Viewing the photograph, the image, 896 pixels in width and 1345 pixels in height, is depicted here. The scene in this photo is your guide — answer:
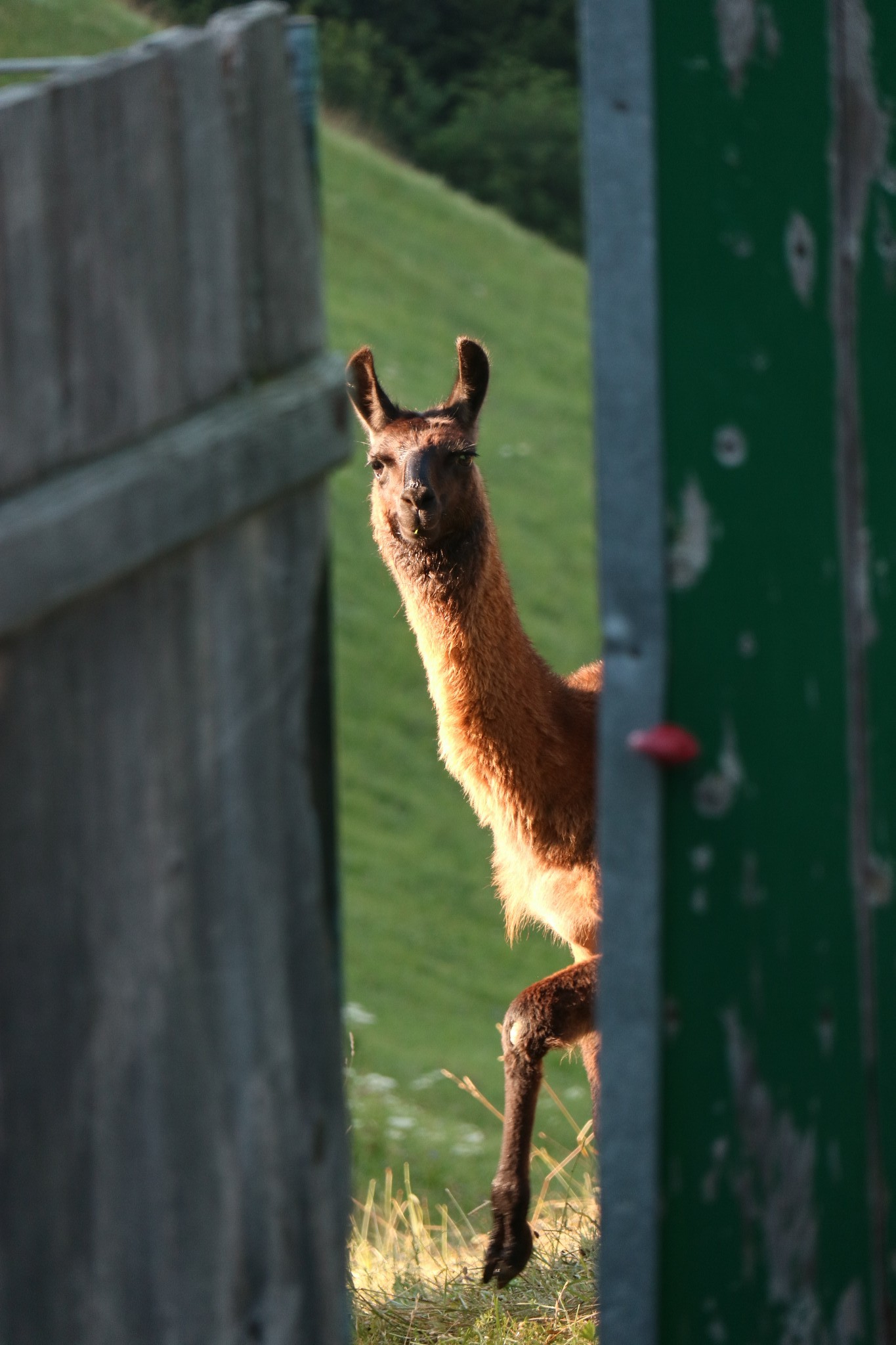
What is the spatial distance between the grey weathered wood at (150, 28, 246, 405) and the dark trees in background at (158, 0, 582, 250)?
32755 mm

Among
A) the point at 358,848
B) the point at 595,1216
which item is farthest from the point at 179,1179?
the point at 358,848

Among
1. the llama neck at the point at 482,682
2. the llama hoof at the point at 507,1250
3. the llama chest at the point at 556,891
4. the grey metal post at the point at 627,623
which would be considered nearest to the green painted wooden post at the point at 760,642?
the grey metal post at the point at 627,623

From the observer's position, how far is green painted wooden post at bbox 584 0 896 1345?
1.99 m

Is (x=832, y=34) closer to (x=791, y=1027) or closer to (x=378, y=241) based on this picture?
(x=791, y=1027)

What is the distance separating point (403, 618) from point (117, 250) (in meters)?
16.1

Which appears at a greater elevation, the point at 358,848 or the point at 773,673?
the point at 773,673

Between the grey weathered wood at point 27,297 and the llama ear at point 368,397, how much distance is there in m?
3.08

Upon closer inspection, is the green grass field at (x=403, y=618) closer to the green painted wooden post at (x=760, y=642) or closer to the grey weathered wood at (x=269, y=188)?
the green painted wooden post at (x=760, y=642)

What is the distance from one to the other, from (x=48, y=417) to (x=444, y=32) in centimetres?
4077

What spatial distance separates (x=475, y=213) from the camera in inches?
1117

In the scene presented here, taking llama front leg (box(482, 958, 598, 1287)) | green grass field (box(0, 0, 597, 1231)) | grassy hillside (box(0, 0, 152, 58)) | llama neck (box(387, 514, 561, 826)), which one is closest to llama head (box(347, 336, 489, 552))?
llama neck (box(387, 514, 561, 826))

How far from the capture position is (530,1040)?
397cm

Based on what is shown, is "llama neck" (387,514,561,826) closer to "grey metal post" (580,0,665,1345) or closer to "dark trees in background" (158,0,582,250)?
"grey metal post" (580,0,665,1345)

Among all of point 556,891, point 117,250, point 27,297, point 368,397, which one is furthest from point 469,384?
point 27,297
